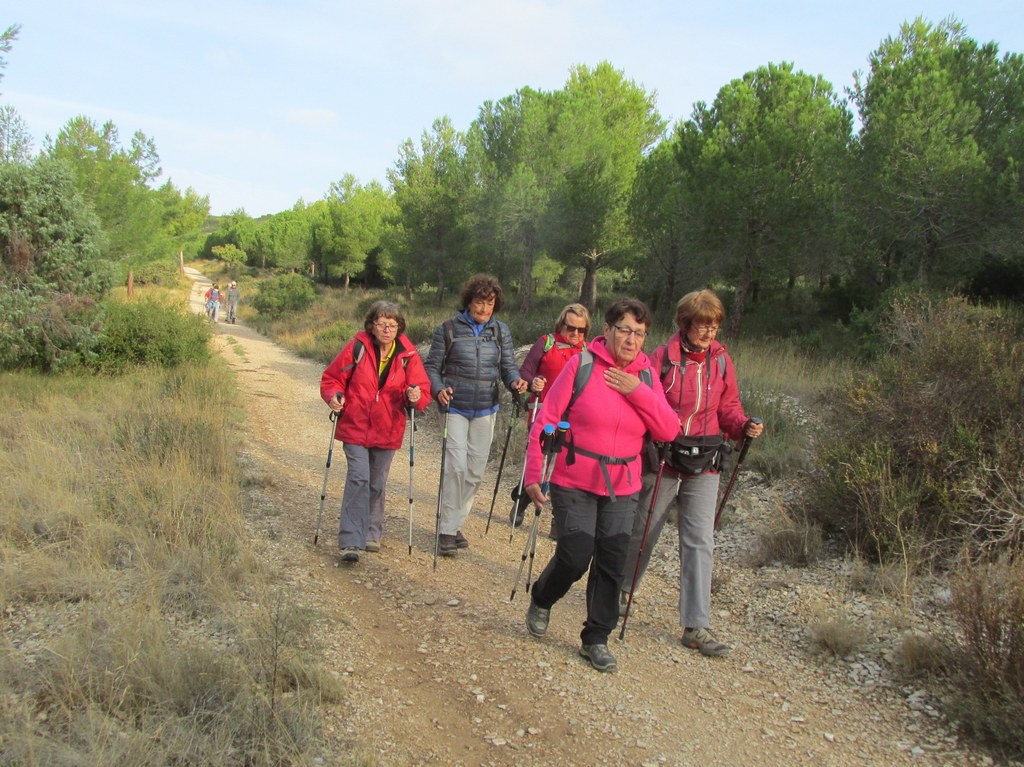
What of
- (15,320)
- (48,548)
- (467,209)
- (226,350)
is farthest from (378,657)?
(467,209)

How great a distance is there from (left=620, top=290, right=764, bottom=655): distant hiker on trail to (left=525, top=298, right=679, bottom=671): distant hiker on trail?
0.94 ft

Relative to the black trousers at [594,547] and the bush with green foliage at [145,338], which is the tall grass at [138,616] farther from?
the bush with green foliage at [145,338]

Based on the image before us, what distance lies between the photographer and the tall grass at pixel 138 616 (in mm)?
2867

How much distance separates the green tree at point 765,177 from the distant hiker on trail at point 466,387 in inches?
519

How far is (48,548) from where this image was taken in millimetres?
4863

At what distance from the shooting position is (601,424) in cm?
372

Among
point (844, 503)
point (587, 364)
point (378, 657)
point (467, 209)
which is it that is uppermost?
point (467, 209)

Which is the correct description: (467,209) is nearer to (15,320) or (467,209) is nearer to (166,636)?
(15,320)

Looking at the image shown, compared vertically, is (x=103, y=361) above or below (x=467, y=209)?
below

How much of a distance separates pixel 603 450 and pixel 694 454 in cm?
61

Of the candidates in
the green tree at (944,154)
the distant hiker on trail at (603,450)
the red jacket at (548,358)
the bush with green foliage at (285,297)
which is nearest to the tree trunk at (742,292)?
the green tree at (944,154)

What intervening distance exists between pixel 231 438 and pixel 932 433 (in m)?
7.40

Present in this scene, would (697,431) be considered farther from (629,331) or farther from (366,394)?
(366,394)

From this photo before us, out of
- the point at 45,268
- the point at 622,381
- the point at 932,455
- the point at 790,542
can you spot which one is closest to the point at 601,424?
the point at 622,381
